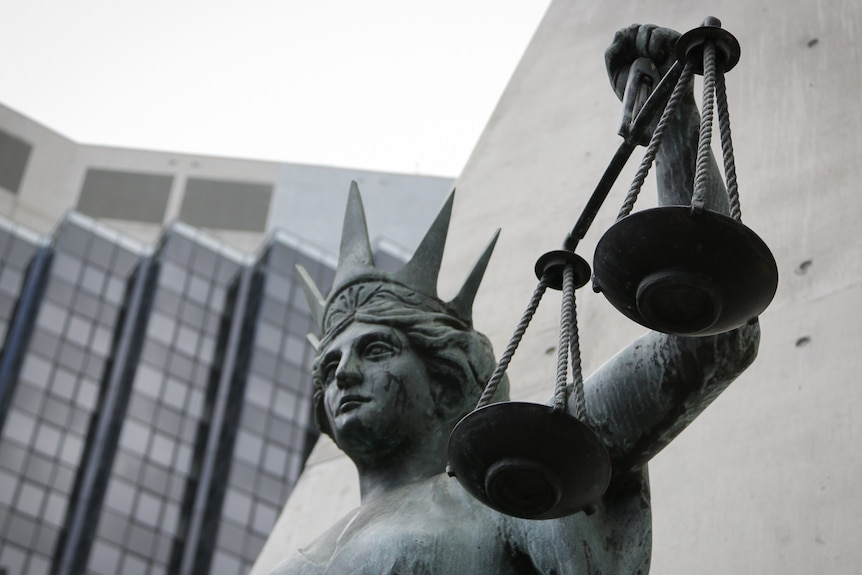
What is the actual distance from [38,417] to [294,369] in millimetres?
7891

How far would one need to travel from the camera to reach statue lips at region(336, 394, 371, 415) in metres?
5.14

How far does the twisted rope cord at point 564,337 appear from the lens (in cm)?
375

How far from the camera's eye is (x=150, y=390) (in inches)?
2052

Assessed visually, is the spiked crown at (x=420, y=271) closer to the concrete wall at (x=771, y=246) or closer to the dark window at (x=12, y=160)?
the concrete wall at (x=771, y=246)

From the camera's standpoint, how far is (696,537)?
632 cm

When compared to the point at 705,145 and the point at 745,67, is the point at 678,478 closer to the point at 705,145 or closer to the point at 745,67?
the point at 745,67

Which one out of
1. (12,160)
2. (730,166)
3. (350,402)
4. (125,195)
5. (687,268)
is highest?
(12,160)

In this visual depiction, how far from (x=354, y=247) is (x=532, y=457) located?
6.85 ft

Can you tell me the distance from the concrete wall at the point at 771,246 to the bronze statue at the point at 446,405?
1413 mm

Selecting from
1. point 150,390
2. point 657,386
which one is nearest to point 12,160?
point 150,390

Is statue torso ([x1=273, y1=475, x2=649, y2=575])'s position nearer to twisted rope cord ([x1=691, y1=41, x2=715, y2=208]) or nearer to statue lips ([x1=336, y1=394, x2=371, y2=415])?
statue lips ([x1=336, y1=394, x2=371, y2=415])

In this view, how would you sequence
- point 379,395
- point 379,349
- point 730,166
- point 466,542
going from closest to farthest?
point 730,166 < point 466,542 < point 379,395 < point 379,349

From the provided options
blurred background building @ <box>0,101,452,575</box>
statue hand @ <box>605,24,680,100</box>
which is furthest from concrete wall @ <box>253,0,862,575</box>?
blurred background building @ <box>0,101,452,575</box>

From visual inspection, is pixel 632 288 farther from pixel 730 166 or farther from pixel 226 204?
pixel 226 204
